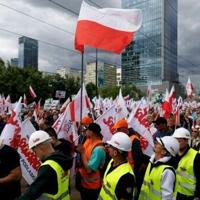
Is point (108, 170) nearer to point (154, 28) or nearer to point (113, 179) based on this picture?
point (113, 179)

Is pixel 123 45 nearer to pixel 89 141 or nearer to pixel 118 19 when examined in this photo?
pixel 118 19

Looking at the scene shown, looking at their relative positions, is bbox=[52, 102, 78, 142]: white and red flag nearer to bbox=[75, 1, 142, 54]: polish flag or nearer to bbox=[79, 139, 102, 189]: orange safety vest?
bbox=[75, 1, 142, 54]: polish flag

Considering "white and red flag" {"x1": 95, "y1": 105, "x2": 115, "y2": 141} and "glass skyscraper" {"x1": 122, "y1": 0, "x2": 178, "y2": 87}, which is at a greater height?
"glass skyscraper" {"x1": 122, "y1": 0, "x2": 178, "y2": 87}

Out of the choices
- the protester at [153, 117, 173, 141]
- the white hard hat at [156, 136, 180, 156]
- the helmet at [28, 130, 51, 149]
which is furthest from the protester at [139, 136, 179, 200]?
the protester at [153, 117, 173, 141]

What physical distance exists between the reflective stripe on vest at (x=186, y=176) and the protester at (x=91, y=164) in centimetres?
99

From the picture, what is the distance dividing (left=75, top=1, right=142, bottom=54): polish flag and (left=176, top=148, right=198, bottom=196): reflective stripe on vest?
280 cm

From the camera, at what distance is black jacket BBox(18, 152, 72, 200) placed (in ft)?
10.6

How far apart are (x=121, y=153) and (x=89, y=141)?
4.92 ft

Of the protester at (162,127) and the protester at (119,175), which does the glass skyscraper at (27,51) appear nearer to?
the protester at (162,127)

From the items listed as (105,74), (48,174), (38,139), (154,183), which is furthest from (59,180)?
(105,74)

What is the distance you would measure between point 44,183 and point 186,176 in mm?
2068

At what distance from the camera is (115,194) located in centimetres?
349

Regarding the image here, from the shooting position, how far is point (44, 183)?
3.28 meters

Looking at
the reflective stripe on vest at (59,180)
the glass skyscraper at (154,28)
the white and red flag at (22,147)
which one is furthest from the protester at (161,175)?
the glass skyscraper at (154,28)
